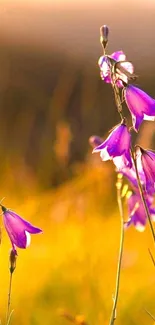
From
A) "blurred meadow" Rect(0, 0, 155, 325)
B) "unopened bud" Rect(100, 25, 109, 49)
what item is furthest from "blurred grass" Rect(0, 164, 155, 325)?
"unopened bud" Rect(100, 25, 109, 49)

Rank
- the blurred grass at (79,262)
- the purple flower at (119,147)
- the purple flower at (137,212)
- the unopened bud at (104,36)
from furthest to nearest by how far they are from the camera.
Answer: the blurred grass at (79,262)
the purple flower at (137,212)
the unopened bud at (104,36)
the purple flower at (119,147)

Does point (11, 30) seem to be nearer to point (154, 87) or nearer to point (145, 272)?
point (154, 87)

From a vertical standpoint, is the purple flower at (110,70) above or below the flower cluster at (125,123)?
above

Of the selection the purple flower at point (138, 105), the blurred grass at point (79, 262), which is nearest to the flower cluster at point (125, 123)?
the purple flower at point (138, 105)

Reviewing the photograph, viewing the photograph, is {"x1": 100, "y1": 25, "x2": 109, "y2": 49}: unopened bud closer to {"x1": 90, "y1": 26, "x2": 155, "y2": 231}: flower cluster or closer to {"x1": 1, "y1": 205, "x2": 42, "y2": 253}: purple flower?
{"x1": 90, "y1": 26, "x2": 155, "y2": 231}: flower cluster

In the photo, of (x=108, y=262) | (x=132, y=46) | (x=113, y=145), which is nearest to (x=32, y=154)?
(x=132, y=46)

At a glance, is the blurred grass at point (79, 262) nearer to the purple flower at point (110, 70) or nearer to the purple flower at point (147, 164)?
the purple flower at point (147, 164)

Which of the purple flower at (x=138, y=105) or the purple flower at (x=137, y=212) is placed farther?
the purple flower at (x=137, y=212)
